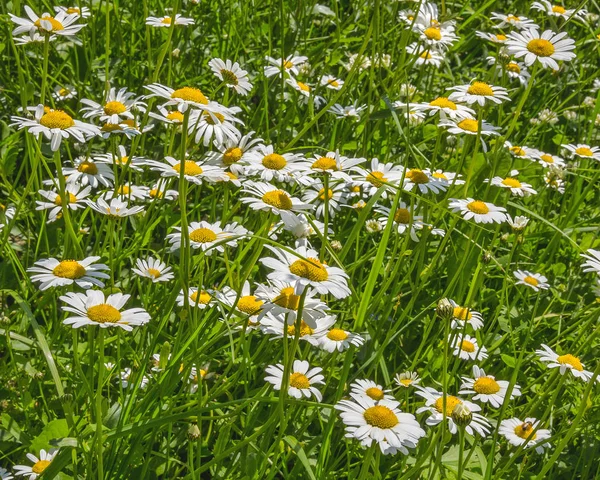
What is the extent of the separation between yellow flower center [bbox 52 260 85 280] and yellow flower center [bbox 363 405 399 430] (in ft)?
2.30

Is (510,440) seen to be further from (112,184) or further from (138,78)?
(138,78)

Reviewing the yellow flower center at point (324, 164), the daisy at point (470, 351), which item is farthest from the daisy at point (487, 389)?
the yellow flower center at point (324, 164)

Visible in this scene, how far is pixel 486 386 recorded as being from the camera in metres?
2.04

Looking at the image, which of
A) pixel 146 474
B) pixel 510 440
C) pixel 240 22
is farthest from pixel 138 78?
pixel 510 440

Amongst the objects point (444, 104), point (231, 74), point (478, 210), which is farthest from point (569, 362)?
point (231, 74)

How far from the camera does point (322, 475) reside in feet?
5.82

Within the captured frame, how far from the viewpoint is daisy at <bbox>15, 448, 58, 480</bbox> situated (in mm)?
1633

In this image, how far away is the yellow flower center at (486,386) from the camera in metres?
2.04

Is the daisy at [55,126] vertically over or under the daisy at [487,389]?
over

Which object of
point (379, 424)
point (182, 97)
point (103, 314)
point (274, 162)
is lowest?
point (379, 424)

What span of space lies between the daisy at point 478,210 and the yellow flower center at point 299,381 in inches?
31.0

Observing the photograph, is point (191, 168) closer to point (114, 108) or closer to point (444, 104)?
point (114, 108)

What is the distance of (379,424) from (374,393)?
0.20 meters

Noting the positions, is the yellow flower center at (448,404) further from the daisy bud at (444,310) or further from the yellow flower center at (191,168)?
the yellow flower center at (191,168)
